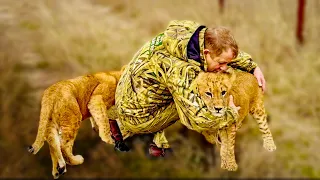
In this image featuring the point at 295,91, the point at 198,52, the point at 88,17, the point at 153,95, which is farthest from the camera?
the point at 88,17

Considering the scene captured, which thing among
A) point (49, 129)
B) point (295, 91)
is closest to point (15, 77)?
point (295, 91)

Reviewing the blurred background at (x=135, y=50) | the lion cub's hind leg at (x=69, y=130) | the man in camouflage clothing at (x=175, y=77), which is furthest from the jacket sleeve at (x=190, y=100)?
the blurred background at (x=135, y=50)

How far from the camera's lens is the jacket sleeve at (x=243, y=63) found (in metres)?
1.66

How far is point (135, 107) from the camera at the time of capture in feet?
5.53

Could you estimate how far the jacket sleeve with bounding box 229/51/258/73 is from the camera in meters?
1.66

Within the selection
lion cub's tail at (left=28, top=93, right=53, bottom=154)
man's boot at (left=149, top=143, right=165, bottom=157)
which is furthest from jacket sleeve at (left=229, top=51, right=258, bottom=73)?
lion cub's tail at (left=28, top=93, right=53, bottom=154)

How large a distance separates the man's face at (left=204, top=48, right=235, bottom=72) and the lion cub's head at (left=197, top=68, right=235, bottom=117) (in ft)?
0.05

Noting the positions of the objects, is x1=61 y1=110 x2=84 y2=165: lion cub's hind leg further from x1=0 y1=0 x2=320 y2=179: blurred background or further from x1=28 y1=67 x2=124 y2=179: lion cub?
x1=0 y1=0 x2=320 y2=179: blurred background

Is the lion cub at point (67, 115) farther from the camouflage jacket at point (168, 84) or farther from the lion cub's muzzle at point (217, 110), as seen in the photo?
the lion cub's muzzle at point (217, 110)

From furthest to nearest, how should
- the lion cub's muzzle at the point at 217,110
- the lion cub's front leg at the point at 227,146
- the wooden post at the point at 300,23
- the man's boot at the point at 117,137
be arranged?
the wooden post at the point at 300,23 < the man's boot at the point at 117,137 < the lion cub's front leg at the point at 227,146 < the lion cub's muzzle at the point at 217,110

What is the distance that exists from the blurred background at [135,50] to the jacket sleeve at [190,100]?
3.13 metres

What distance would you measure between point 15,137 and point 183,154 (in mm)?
1402

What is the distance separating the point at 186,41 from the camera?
155 centimetres

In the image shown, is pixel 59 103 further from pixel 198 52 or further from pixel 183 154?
pixel 183 154
